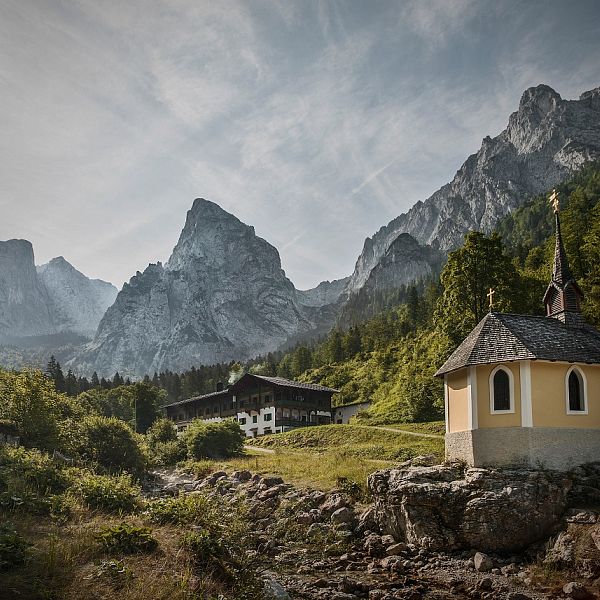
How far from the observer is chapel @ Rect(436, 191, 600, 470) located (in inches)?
949

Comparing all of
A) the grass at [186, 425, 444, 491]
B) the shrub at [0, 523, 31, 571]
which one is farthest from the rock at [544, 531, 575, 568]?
the shrub at [0, 523, 31, 571]

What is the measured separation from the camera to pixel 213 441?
49.8 m

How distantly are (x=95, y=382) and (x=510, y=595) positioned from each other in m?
128

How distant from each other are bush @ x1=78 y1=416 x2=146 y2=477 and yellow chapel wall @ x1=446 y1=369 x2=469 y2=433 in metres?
23.8

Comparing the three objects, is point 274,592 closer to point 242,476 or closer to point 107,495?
point 107,495

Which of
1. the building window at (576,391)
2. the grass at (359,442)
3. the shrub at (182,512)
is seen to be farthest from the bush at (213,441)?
the building window at (576,391)

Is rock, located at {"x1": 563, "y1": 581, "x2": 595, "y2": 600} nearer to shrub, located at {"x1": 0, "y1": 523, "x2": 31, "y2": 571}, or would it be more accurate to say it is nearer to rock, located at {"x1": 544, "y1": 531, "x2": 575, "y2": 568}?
rock, located at {"x1": 544, "y1": 531, "x2": 575, "y2": 568}

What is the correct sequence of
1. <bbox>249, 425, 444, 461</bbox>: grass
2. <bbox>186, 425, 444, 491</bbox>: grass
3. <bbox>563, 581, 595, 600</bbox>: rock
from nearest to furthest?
<bbox>563, 581, 595, 600</bbox>: rock, <bbox>186, 425, 444, 491</bbox>: grass, <bbox>249, 425, 444, 461</bbox>: grass

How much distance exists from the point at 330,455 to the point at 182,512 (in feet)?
77.3

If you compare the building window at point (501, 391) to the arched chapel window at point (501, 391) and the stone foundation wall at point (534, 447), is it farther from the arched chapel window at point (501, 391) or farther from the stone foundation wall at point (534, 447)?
the stone foundation wall at point (534, 447)

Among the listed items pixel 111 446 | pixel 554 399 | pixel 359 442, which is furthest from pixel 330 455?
pixel 554 399

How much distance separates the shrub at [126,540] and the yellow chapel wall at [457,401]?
612 inches

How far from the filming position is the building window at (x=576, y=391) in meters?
25.0

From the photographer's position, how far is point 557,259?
2930 centimetres
